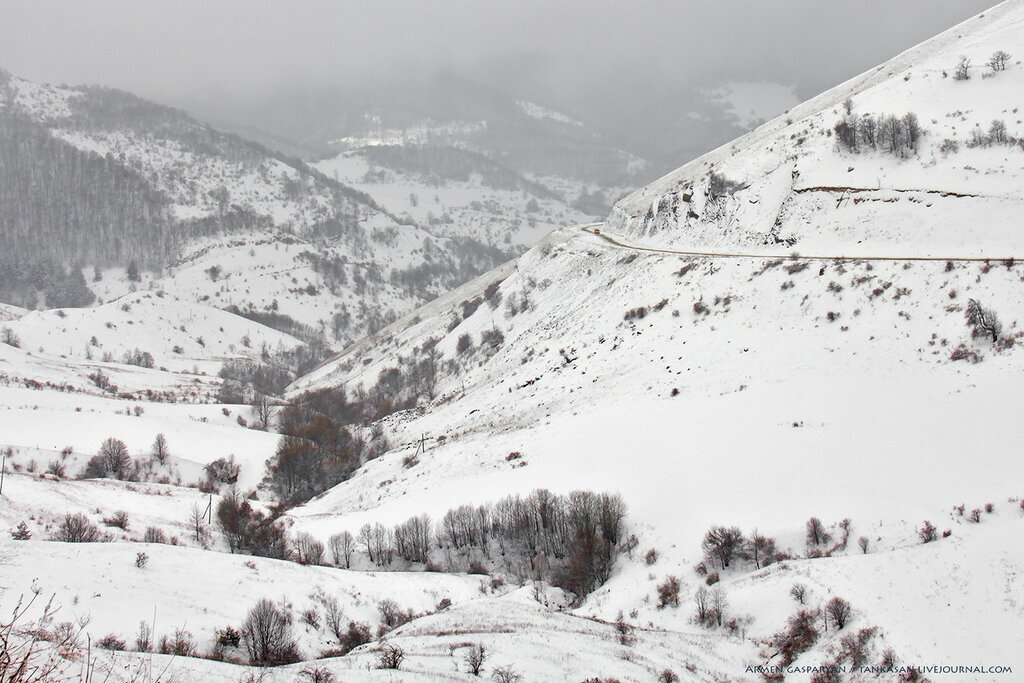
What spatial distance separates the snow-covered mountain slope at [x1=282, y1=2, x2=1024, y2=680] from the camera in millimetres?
23125

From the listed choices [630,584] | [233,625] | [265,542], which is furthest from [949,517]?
[265,542]

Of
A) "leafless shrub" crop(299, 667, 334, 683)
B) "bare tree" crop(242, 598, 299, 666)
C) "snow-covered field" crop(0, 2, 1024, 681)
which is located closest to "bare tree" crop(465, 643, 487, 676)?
"snow-covered field" crop(0, 2, 1024, 681)

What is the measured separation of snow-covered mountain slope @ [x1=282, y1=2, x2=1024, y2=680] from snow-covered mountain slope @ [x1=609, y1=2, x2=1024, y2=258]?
243 millimetres

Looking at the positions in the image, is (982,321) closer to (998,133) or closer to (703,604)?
(703,604)

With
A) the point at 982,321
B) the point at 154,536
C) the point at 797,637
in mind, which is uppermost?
the point at 982,321

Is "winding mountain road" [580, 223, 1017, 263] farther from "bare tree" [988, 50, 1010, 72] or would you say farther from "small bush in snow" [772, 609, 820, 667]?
"bare tree" [988, 50, 1010, 72]

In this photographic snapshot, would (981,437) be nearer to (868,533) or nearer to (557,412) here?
(868,533)

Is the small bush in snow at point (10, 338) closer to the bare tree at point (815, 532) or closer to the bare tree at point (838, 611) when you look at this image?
the bare tree at point (815, 532)

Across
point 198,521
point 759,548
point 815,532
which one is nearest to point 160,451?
point 198,521

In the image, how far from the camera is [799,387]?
35.4m

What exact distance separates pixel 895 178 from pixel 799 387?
27045 mm

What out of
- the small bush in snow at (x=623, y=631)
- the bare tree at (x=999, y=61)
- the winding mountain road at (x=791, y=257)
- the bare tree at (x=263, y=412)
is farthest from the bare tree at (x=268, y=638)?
the bare tree at (x=999, y=61)

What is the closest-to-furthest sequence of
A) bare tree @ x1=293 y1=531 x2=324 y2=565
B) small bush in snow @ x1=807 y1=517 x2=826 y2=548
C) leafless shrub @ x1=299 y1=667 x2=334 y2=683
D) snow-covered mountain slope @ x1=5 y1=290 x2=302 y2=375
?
1. leafless shrub @ x1=299 y1=667 x2=334 y2=683
2. small bush in snow @ x1=807 y1=517 x2=826 y2=548
3. bare tree @ x1=293 y1=531 x2=324 y2=565
4. snow-covered mountain slope @ x1=5 y1=290 x2=302 y2=375

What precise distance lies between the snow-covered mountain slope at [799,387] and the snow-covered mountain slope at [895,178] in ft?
0.80
